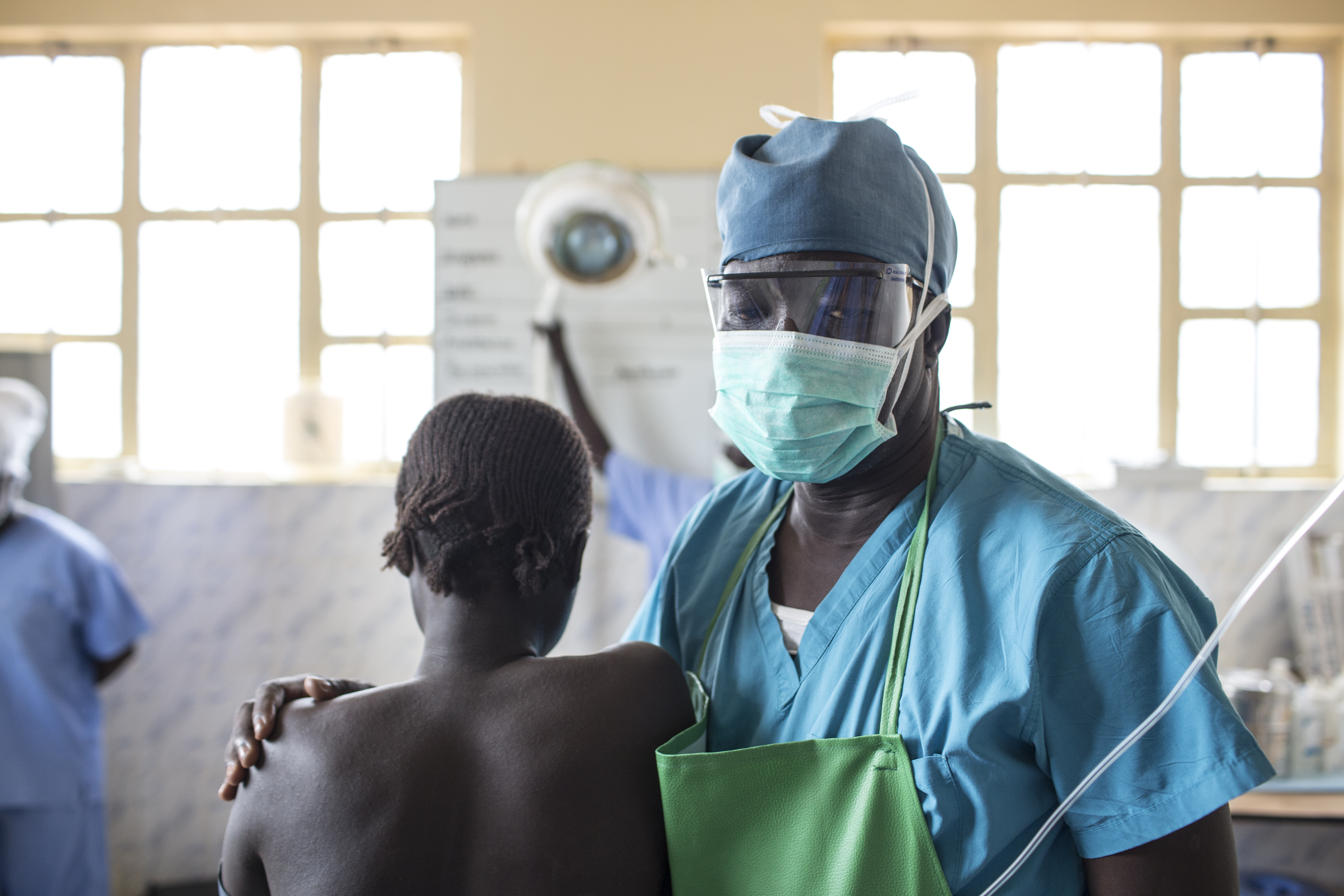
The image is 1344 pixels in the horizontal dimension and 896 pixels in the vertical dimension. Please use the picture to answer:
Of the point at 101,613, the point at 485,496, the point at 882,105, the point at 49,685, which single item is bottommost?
the point at 49,685

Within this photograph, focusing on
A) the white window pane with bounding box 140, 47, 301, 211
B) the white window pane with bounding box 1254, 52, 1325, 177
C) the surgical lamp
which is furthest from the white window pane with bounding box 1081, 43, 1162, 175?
the white window pane with bounding box 140, 47, 301, 211

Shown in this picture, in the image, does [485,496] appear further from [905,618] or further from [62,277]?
[62,277]

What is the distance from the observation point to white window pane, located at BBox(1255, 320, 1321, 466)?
131 inches

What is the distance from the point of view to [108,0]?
325 centimetres

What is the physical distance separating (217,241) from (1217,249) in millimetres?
3962

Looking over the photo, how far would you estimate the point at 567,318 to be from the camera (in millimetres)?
2963

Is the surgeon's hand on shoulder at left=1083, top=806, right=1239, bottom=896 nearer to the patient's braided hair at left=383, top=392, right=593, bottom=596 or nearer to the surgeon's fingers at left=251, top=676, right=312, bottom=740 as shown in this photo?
the patient's braided hair at left=383, top=392, right=593, bottom=596

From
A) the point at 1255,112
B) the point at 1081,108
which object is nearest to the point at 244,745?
the point at 1081,108

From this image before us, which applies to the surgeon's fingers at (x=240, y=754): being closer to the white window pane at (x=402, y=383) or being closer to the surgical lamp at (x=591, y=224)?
the surgical lamp at (x=591, y=224)

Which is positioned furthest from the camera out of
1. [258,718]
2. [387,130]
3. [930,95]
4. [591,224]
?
[387,130]

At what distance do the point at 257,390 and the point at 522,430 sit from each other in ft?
9.53

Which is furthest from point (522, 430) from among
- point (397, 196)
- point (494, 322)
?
point (397, 196)

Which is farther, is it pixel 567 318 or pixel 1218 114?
pixel 1218 114

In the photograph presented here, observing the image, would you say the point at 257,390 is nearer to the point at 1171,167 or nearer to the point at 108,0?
the point at 108,0
